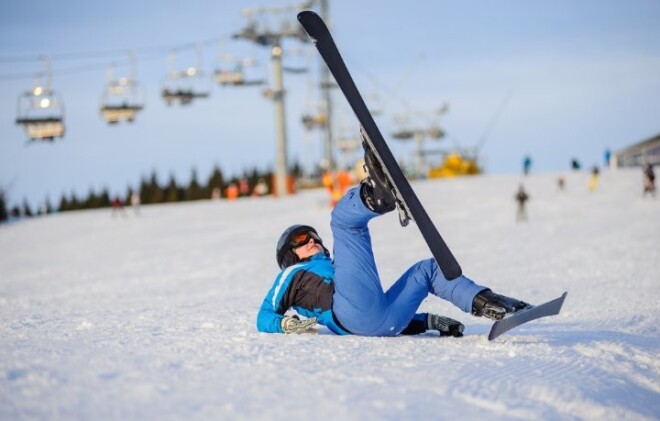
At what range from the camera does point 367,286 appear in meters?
4.59

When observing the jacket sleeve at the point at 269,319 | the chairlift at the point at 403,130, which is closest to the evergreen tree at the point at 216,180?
the chairlift at the point at 403,130

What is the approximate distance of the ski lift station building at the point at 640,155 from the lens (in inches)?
1964

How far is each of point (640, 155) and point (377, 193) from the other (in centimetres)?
5137

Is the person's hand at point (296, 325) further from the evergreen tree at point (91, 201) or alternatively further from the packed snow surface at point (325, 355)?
the evergreen tree at point (91, 201)

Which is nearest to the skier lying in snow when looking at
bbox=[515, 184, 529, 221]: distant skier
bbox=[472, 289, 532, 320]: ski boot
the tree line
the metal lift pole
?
bbox=[472, 289, 532, 320]: ski boot

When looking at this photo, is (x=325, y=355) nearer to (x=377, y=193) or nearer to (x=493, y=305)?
(x=377, y=193)

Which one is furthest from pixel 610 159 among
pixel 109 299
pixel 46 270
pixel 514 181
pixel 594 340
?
pixel 594 340

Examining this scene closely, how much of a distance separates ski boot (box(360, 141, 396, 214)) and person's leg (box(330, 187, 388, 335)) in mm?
47

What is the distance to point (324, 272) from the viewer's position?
5066 mm

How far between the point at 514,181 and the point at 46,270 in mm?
26282

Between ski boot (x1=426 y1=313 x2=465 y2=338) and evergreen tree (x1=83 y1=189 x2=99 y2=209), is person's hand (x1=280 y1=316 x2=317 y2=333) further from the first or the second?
evergreen tree (x1=83 y1=189 x2=99 y2=209)

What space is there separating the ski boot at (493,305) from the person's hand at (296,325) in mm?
966

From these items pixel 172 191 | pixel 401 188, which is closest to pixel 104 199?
pixel 172 191

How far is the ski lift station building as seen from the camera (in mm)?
49881
